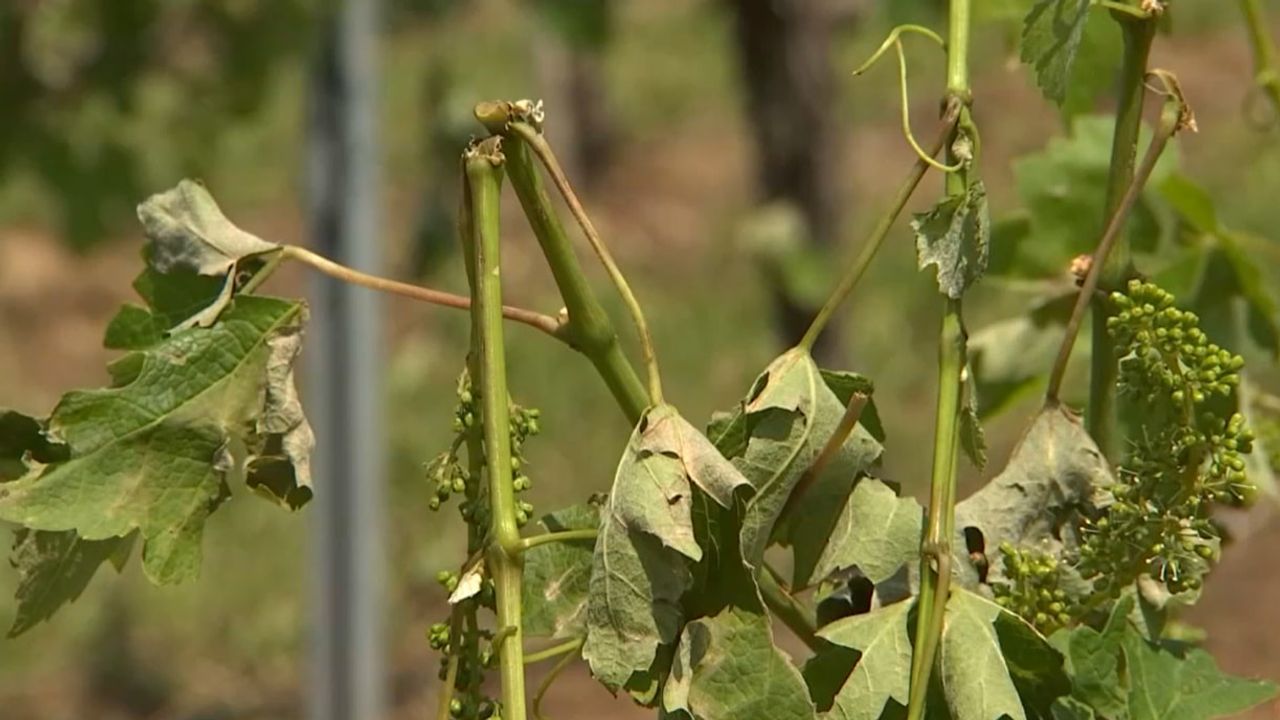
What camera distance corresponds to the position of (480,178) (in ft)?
2.52

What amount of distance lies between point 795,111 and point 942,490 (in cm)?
254

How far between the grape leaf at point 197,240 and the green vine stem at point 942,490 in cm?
32

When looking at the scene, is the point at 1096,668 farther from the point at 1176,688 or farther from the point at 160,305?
the point at 160,305

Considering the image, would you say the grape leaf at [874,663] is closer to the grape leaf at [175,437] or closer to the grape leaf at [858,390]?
the grape leaf at [858,390]

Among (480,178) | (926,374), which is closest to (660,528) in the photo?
(480,178)

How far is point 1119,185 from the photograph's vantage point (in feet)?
2.80

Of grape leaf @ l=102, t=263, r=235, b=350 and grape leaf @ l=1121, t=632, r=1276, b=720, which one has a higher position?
grape leaf @ l=102, t=263, r=235, b=350

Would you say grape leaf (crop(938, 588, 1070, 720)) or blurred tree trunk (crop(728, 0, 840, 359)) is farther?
blurred tree trunk (crop(728, 0, 840, 359))

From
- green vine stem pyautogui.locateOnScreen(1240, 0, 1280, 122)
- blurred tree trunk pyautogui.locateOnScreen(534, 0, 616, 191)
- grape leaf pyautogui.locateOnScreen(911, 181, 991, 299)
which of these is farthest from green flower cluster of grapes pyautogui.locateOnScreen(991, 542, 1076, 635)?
blurred tree trunk pyautogui.locateOnScreen(534, 0, 616, 191)

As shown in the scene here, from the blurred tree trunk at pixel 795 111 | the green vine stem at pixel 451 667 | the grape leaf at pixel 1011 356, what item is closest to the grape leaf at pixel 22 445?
the green vine stem at pixel 451 667

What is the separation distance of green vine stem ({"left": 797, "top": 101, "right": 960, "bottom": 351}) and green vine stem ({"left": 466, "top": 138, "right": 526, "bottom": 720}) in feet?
0.42

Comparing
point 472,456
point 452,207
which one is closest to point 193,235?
point 472,456

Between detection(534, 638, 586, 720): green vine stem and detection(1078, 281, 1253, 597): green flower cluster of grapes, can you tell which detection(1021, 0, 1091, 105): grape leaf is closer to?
detection(1078, 281, 1253, 597): green flower cluster of grapes

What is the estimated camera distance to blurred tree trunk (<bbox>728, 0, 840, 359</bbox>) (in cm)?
320
